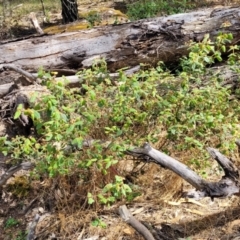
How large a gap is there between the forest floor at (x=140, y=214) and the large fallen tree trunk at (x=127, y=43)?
1.75 metres

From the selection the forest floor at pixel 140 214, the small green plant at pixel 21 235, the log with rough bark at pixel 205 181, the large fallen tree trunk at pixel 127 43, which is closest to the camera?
the log with rough bark at pixel 205 181

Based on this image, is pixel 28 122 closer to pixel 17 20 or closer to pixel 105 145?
pixel 105 145

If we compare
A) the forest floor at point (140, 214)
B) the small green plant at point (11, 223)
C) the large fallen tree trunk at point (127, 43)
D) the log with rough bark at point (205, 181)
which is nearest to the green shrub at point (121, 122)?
the log with rough bark at point (205, 181)

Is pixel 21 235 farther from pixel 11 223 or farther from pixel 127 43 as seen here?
pixel 127 43

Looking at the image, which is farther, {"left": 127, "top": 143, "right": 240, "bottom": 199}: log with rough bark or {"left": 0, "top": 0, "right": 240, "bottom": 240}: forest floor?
{"left": 0, "top": 0, "right": 240, "bottom": 240}: forest floor

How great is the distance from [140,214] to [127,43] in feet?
→ 7.76

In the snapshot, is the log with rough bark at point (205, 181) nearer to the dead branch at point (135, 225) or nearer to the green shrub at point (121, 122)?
the green shrub at point (121, 122)

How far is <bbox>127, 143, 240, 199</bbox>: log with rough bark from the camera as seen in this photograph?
317 centimetres

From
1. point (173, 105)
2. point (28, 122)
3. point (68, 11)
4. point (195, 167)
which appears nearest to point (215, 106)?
point (173, 105)

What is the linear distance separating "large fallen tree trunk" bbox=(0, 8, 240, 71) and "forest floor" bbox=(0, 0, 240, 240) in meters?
1.75

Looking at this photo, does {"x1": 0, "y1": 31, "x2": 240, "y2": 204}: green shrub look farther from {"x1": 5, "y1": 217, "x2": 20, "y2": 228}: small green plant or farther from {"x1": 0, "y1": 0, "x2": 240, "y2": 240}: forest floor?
{"x1": 5, "y1": 217, "x2": 20, "y2": 228}: small green plant

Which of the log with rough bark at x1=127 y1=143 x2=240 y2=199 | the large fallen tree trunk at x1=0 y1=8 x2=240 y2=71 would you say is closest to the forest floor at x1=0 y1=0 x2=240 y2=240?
the log with rough bark at x1=127 y1=143 x2=240 y2=199

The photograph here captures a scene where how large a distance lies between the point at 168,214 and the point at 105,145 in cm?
91

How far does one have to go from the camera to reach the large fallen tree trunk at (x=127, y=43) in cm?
547
